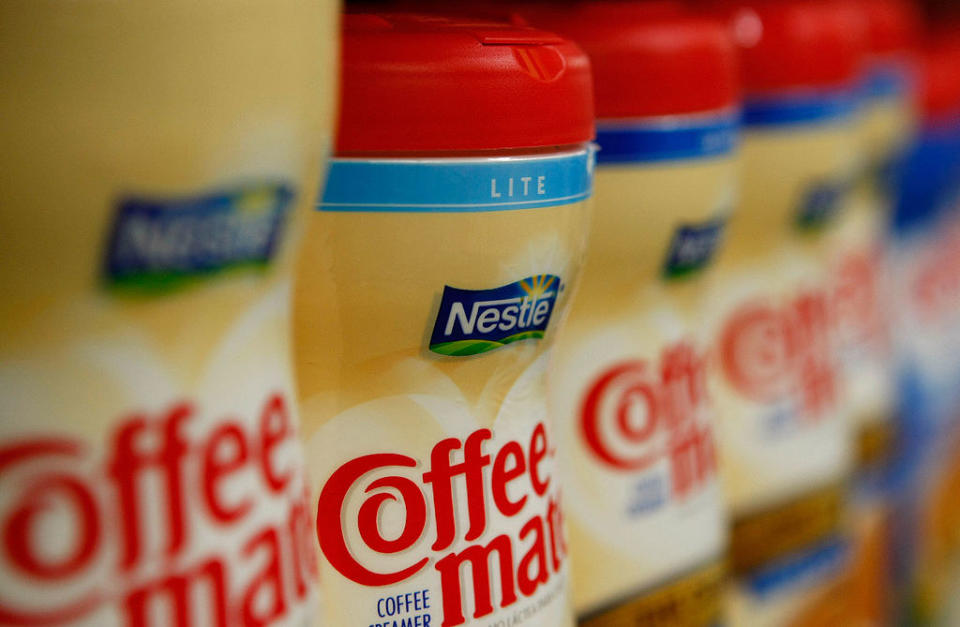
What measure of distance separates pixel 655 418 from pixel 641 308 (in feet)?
0.22

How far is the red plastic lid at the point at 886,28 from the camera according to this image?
111 centimetres

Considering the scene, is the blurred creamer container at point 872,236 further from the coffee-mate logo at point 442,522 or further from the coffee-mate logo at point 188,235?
the coffee-mate logo at point 188,235

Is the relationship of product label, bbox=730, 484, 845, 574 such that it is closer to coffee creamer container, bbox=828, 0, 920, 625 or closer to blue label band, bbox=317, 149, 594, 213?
coffee creamer container, bbox=828, 0, 920, 625

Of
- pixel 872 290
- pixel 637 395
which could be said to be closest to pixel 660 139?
pixel 637 395

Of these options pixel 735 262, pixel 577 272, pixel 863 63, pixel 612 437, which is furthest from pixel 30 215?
pixel 863 63

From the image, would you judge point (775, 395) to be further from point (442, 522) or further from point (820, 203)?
point (442, 522)

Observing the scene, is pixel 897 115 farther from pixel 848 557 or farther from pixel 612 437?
pixel 612 437

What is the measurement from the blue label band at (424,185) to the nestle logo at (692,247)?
219mm

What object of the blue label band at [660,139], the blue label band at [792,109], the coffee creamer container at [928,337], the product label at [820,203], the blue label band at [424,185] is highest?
the blue label band at [424,185]

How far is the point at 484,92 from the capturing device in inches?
21.0

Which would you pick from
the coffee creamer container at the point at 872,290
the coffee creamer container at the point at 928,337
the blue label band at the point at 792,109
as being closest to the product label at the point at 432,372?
the blue label band at the point at 792,109

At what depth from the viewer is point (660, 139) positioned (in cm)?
70

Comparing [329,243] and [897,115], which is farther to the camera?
[897,115]

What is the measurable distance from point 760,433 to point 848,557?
0.20 meters
